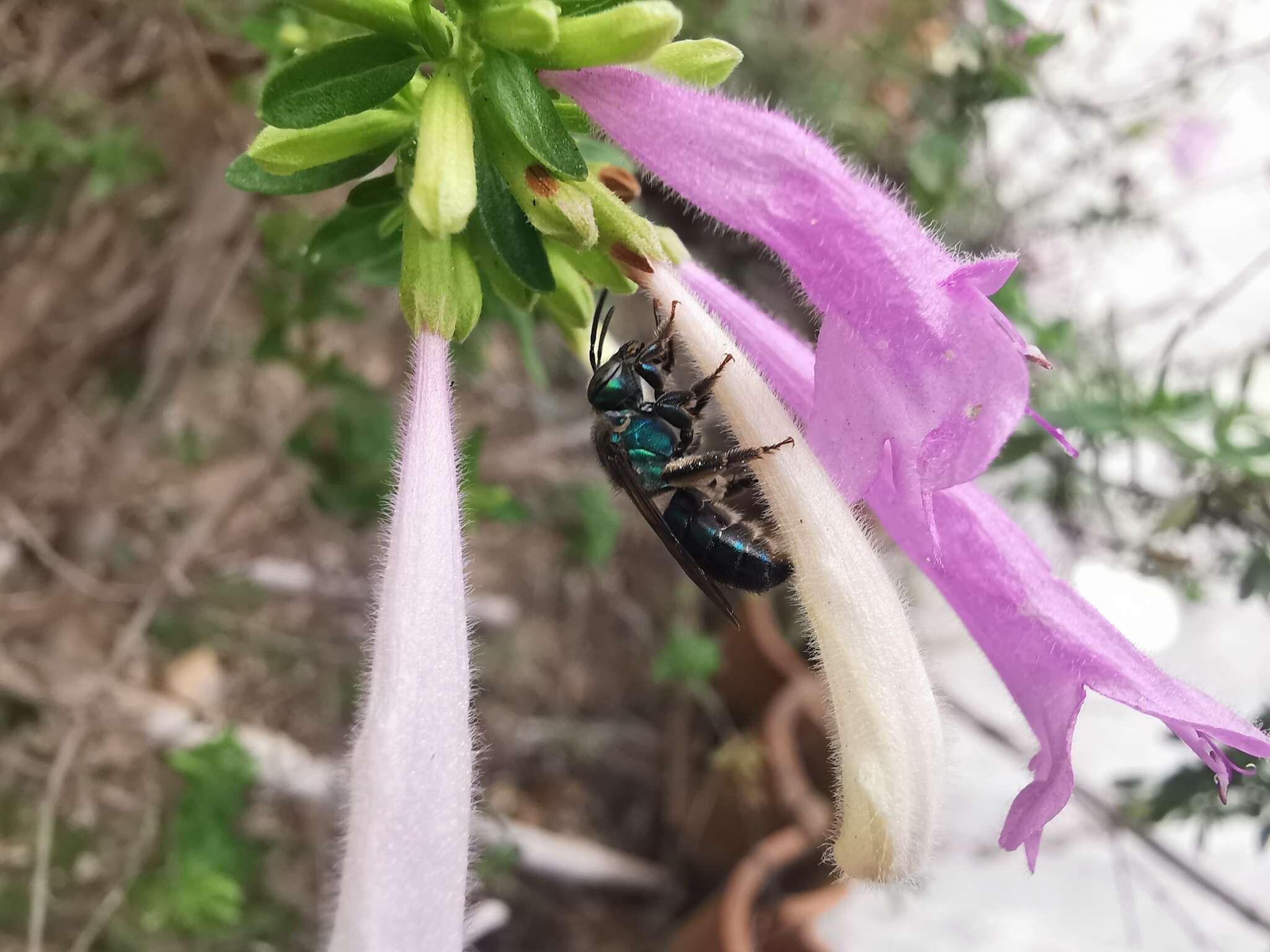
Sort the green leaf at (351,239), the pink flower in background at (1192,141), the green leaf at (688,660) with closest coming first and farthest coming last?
the green leaf at (351,239) < the green leaf at (688,660) < the pink flower in background at (1192,141)

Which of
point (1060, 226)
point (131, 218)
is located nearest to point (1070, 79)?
point (1060, 226)

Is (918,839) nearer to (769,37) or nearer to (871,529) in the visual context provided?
(871,529)

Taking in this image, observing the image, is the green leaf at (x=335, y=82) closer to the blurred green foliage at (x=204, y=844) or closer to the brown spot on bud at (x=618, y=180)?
the brown spot on bud at (x=618, y=180)

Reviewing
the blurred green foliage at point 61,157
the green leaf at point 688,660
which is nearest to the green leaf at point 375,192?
the blurred green foliage at point 61,157

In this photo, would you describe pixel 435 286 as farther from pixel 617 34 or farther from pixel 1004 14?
pixel 1004 14

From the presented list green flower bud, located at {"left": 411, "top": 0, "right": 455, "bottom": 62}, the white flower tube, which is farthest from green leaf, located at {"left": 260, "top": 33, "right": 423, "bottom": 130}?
the white flower tube
